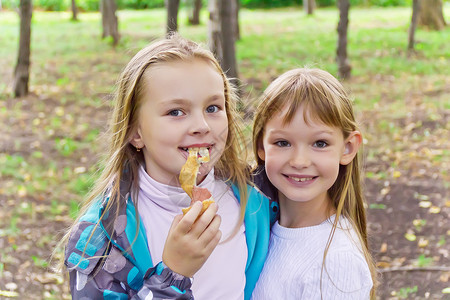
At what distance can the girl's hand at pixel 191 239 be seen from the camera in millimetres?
1555

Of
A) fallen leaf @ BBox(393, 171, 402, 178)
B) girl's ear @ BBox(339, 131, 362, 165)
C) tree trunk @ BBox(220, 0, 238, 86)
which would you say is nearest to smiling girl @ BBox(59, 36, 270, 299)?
girl's ear @ BBox(339, 131, 362, 165)

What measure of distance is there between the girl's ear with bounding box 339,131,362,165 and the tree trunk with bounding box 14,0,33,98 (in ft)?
25.7

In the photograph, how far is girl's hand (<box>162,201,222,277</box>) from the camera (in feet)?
5.10

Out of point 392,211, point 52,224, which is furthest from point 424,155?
point 52,224

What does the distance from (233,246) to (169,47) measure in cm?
72

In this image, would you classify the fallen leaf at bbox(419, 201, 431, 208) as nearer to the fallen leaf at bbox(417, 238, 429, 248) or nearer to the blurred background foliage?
the fallen leaf at bbox(417, 238, 429, 248)

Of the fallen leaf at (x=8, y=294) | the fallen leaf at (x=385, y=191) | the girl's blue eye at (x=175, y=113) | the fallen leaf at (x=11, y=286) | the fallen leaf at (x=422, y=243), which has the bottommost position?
the fallen leaf at (x=11, y=286)

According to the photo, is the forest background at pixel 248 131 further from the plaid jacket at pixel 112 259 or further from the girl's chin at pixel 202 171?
the plaid jacket at pixel 112 259

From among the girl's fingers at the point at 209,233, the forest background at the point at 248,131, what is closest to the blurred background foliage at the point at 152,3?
the forest background at the point at 248,131

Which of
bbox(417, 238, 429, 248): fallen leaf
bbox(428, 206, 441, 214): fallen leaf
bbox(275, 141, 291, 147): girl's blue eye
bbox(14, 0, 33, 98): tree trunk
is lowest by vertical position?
bbox(417, 238, 429, 248): fallen leaf

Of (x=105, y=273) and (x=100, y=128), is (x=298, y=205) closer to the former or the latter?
(x=105, y=273)

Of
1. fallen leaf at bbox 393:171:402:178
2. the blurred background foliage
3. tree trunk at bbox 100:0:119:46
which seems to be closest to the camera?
fallen leaf at bbox 393:171:402:178

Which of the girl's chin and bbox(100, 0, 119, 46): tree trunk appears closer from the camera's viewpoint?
the girl's chin

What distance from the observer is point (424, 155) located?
641cm
